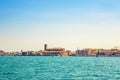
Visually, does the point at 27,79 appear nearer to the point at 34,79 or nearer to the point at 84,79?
the point at 34,79

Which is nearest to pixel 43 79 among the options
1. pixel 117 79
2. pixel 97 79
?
pixel 97 79

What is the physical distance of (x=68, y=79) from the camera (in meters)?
47.1

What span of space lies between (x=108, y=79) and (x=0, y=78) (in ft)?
52.4

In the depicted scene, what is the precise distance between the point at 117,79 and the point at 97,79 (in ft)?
9.69

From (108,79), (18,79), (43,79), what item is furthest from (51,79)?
(108,79)

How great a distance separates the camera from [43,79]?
4712cm

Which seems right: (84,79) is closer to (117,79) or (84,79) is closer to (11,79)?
(117,79)

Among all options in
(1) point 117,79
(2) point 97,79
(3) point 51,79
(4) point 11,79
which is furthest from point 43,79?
(1) point 117,79

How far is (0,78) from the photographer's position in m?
47.6

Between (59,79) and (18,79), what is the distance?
5991 millimetres

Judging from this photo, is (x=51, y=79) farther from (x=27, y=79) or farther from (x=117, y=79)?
(x=117, y=79)

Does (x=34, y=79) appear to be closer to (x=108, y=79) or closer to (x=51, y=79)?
(x=51, y=79)

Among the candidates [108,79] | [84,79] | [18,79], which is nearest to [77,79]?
[84,79]

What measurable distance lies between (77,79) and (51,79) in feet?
12.6
